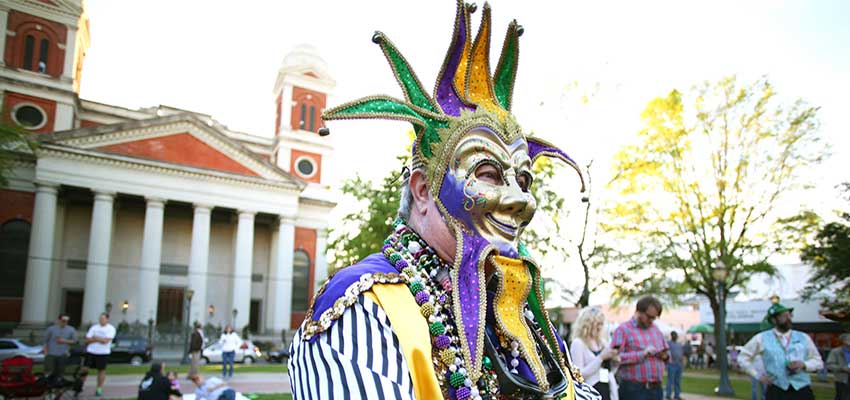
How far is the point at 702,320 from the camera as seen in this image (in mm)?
35844

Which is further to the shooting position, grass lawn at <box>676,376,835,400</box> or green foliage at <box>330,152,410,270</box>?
green foliage at <box>330,152,410,270</box>

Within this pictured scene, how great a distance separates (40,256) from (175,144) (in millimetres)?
9726

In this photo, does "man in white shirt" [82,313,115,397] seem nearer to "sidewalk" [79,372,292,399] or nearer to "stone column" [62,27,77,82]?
"sidewalk" [79,372,292,399]

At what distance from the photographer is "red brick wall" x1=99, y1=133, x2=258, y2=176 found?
33.8 metres

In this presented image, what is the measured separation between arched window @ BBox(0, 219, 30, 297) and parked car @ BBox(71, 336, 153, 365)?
11.9 meters

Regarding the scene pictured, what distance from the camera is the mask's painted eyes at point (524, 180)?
2232 mm

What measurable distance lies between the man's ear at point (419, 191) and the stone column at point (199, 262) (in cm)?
3486

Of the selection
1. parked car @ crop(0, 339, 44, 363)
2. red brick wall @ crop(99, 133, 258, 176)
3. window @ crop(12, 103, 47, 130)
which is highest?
window @ crop(12, 103, 47, 130)

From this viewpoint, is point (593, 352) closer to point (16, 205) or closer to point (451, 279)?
point (451, 279)

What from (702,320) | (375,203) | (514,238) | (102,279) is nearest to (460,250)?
(514,238)

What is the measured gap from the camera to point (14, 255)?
104 feet

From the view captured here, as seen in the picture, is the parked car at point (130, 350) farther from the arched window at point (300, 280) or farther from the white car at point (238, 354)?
the arched window at point (300, 280)

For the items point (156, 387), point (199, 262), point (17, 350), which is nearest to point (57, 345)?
point (156, 387)

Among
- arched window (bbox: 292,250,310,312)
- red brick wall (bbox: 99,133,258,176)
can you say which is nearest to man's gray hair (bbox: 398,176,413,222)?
red brick wall (bbox: 99,133,258,176)
